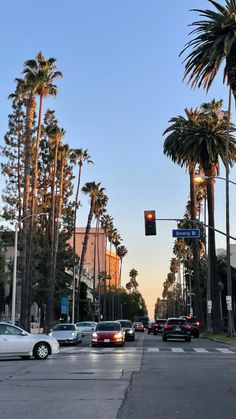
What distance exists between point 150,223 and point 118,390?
60.6 feet

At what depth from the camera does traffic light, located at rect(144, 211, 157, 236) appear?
1174 inches

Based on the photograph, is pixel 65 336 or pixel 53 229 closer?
pixel 65 336

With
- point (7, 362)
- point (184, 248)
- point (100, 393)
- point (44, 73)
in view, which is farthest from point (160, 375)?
point (184, 248)

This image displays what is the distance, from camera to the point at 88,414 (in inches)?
355

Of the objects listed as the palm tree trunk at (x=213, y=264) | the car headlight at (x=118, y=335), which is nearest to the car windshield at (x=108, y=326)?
the car headlight at (x=118, y=335)

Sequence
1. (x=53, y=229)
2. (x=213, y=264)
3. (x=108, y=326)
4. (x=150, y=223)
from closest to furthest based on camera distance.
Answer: (x=150, y=223) < (x=108, y=326) < (x=213, y=264) < (x=53, y=229)

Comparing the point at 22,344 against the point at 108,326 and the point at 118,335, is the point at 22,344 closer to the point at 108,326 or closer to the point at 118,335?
the point at 118,335

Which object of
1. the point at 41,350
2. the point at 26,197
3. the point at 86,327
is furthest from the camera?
the point at 86,327

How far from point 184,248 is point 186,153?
58513mm

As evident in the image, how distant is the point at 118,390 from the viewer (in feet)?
38.9

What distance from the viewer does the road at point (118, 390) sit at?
9219 millimetres

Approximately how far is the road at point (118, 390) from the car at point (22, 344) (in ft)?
4.50

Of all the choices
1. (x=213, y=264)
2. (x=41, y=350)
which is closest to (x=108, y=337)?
(x=41, y=350)

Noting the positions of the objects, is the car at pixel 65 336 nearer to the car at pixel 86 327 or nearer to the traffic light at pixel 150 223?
the traffic light at pixel 150 223
